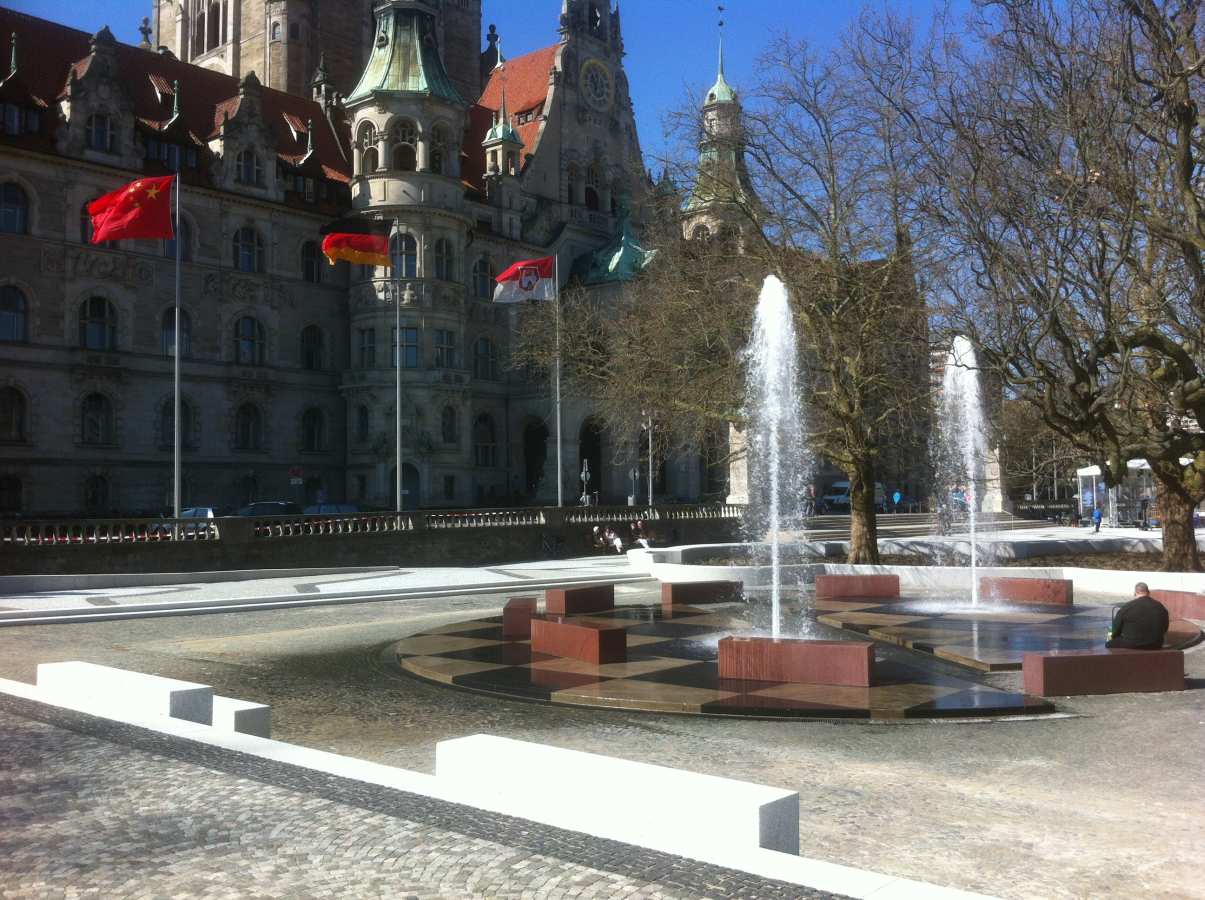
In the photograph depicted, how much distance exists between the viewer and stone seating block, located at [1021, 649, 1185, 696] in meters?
11.4

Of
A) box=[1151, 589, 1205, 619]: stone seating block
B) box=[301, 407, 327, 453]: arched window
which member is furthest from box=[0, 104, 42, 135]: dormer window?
box=[1151, 589, 1205, 619]: stone seating block

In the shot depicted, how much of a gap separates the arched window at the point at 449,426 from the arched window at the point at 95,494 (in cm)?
1590

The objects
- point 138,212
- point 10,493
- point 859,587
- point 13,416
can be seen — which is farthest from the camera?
point 13,416

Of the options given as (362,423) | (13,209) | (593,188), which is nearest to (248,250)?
(362,423)

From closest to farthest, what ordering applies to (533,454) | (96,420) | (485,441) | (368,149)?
1. (96,420)
2. (368,149)
3. (485,441)
4. (533,454)

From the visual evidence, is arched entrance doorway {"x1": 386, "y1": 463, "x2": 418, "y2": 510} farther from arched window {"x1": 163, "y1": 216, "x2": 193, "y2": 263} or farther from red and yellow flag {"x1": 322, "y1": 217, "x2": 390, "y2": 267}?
red and yellow flag {"x1": 322, "y1": 217, "x2": 390, "y2": 267}

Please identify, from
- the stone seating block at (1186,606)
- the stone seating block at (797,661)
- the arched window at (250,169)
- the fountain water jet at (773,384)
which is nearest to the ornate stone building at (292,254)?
the arched window at (250,169)

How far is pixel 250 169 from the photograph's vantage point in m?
53.6

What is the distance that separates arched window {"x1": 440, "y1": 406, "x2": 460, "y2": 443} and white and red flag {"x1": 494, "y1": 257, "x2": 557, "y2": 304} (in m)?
16.5

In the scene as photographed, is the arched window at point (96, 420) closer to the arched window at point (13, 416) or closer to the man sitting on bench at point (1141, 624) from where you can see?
the arched window at point (13, 416)

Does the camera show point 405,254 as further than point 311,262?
No

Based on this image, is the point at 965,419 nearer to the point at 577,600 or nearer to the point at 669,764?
the point at 577,600

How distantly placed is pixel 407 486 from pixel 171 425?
11489mm

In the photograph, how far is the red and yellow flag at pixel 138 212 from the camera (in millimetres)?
32438
